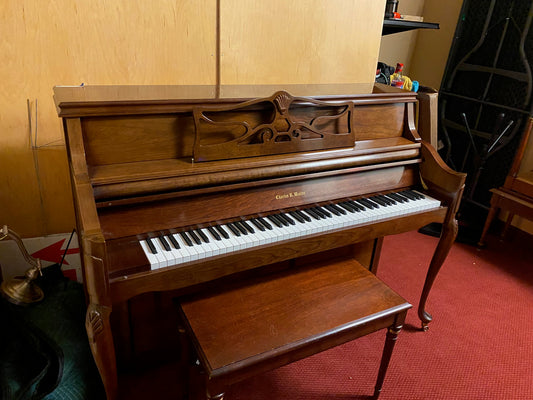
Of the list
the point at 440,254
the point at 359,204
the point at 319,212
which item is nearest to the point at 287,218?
the point at 319,212

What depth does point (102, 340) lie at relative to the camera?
1.19 metres

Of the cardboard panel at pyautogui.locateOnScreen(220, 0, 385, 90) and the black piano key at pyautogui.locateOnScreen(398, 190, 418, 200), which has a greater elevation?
the cardboard panel at pyautogui.locateOnScreen(220, 0, 385, 90)

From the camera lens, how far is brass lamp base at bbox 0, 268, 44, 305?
160 centimetres

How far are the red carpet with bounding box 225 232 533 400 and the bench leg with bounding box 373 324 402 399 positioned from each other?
10cm

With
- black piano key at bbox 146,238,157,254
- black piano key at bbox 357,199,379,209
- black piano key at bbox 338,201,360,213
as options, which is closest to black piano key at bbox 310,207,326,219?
black piano key at bbox 338,201,360,213

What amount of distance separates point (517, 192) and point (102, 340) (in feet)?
9.20

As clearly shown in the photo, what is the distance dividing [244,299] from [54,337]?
0.79 m

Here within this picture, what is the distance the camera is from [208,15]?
6.30ft

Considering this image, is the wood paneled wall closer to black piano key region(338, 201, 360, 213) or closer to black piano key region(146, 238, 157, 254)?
black piano key region(338, 201, 360, 213)

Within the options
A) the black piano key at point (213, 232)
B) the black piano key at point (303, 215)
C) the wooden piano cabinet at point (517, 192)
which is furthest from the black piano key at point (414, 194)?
the wooden piano cabinet at point (517, 192)

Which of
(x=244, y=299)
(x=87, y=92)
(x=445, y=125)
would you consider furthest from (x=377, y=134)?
(x=445, y=125)

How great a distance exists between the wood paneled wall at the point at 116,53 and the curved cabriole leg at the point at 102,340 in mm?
988

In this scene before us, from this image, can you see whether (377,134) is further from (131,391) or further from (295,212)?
(131,391)

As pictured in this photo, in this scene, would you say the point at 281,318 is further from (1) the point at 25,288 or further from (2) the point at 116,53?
(2) the point at 116,53
